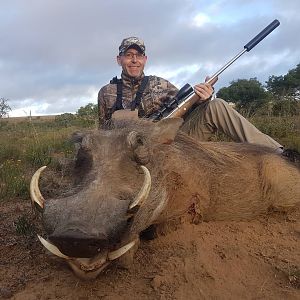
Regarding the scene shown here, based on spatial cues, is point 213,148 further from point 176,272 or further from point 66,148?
point 66,148

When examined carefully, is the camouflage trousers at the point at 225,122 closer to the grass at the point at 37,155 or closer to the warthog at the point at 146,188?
the warthog at the point at 146,188

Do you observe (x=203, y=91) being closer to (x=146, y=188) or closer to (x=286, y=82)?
(x=146, y=188)

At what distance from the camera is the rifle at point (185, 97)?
4.25 m

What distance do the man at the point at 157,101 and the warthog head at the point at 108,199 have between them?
132cm

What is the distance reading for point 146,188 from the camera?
2.29m

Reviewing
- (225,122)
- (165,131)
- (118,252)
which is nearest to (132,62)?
(225,122)

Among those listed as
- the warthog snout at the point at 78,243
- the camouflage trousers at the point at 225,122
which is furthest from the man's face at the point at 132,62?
the warthog snout at the point at 78,243

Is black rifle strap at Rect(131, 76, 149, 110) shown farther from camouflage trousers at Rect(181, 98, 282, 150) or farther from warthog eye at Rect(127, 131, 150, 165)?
warthog eye at Rect(127, 131, 150, 165)

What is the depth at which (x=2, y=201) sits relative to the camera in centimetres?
442

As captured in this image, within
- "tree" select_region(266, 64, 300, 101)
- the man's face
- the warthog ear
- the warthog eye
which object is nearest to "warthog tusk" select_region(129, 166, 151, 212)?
the warthog eye

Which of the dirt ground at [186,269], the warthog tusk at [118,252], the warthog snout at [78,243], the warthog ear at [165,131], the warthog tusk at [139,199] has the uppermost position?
the warthog ear at [165,131]

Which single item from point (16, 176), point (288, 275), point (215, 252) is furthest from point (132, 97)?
point (288, 275)

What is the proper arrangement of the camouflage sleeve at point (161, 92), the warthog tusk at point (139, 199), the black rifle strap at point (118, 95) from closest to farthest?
the warthog tusk at point (139, 199) → the camouflage sleeve at point (161, 92) → the black rifle strap at point (118, 95)

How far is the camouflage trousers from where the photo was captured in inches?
173
